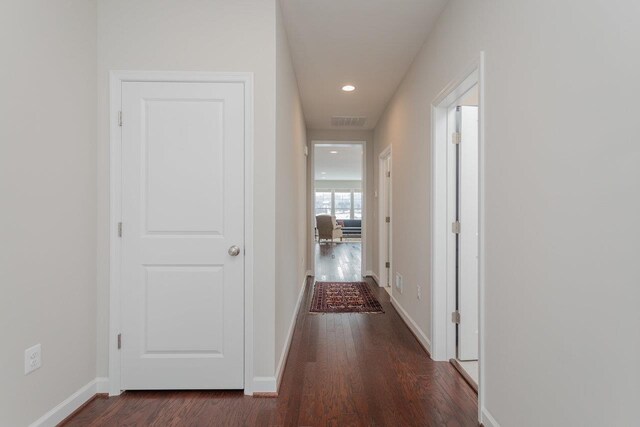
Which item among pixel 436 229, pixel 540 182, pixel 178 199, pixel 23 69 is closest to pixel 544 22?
pixel 540 182

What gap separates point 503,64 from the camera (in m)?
1.58

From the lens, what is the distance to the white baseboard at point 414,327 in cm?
269

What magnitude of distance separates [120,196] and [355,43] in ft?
7.04

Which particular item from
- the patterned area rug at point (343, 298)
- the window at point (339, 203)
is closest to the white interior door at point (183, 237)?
the patterned area rug at point (343, 298)

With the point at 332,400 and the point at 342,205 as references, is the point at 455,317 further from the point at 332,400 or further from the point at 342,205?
the point at 342,205

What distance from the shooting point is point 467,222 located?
2.48 meters

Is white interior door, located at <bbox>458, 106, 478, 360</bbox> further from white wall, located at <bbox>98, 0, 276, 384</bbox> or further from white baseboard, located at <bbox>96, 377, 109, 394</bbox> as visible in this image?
white baseboard, located at <bbox>96, 377, 109, 394</bbox>

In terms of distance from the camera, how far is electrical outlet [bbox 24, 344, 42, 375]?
155cm

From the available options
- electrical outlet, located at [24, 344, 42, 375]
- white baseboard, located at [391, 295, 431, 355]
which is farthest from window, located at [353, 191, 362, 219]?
electrical outlet, located at [24, 344, 42, 375]

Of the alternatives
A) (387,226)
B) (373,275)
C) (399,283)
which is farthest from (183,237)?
(373,275)

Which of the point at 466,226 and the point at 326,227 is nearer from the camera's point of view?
the point at 466,226

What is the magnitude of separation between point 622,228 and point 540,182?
1.27ft

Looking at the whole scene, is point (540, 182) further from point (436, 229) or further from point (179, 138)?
point (179, 138)

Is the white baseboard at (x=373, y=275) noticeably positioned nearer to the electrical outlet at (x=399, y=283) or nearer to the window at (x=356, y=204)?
the electrical outlet at (x=399, y=283)
